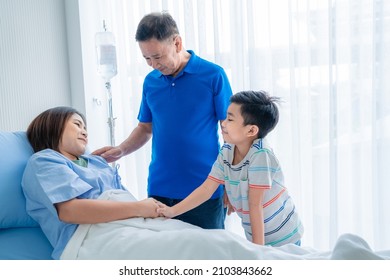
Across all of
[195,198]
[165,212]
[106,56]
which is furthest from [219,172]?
[106,56]

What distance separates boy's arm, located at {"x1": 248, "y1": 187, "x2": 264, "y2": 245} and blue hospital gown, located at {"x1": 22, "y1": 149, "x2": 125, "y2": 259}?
1.83ft

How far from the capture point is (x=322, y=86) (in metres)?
1.96

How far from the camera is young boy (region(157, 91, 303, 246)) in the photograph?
4.40 ft

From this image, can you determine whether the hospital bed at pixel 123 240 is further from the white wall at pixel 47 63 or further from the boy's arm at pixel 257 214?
the white wall at pixel 47 63

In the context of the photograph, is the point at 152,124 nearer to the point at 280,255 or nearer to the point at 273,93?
the point at 273,93

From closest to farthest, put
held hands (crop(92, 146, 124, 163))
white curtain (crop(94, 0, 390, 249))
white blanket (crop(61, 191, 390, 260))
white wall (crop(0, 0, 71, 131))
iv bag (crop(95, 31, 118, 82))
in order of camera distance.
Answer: white blanket (crop(61, 191, 390, 260)) → held hands (crop(92, 146, 124, 163)) → white curtain (crop(94, 0, 390, 249)) → white wall (crop(0, 0, 71, 131)) → iv bag (crop(95, 31, 118, 82))

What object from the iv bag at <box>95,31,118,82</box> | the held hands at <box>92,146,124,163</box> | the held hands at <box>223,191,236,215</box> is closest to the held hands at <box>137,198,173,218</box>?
the held hands at <box>223,191,236,215</box>

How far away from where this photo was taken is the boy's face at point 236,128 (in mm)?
1400

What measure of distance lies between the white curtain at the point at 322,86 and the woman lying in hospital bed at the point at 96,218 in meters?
0.89

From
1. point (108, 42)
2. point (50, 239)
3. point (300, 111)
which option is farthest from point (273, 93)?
point (50, 239)

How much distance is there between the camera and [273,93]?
206cm

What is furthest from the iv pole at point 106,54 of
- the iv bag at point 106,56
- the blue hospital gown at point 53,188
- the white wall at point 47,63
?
the blue hospital gown at point 53,188

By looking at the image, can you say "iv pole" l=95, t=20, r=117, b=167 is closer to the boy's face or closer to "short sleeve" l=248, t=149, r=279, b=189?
the boy's face

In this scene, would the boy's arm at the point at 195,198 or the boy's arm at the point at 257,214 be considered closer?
the boy's arm at the point at 257,214
